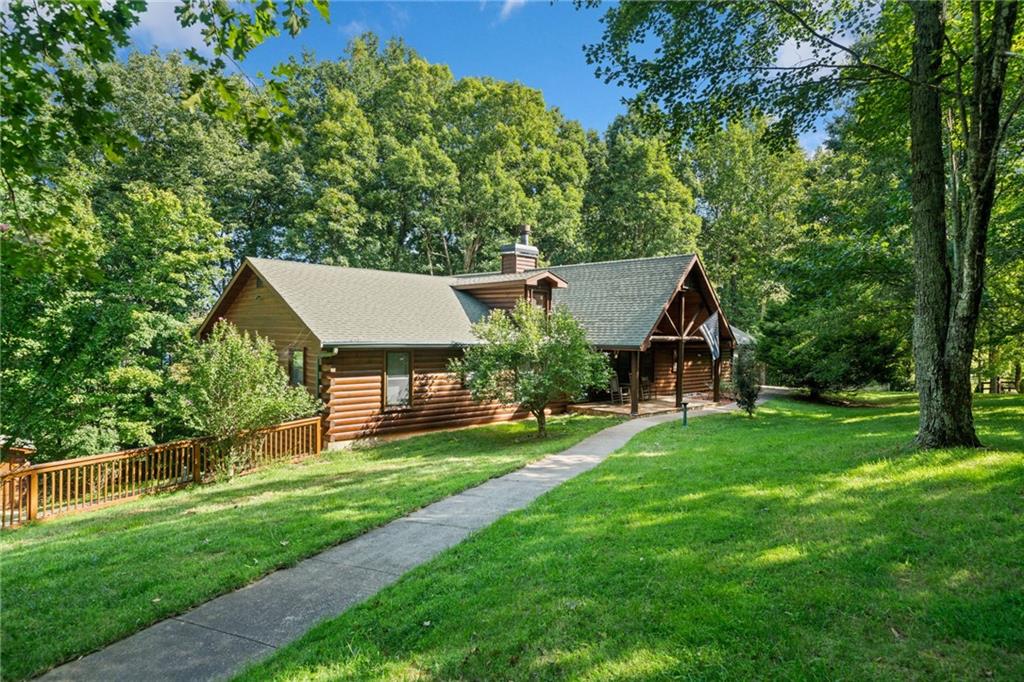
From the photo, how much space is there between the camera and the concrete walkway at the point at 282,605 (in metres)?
4.04

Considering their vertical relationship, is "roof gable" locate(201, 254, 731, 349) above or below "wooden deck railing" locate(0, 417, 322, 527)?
above

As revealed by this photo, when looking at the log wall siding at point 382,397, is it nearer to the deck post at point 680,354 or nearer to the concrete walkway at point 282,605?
the deck post at point 680,354

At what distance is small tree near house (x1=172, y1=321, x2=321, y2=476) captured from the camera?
11531mm

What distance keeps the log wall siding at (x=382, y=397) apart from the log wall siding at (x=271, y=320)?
982 mm

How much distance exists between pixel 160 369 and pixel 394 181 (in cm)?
2223

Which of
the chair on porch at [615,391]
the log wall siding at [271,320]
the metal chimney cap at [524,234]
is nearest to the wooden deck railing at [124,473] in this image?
the log wall siding at [271,320]

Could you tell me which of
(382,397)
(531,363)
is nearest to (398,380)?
(382,397)

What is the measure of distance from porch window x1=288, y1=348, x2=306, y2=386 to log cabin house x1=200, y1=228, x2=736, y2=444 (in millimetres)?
31

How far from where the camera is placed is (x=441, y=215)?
35.5 m

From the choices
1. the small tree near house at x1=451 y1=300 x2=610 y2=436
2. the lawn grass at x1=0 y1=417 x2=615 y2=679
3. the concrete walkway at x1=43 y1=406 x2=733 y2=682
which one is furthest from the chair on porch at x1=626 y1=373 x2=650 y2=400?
the concrete walkway at x1=43 y1=406 x2=733 y2=682

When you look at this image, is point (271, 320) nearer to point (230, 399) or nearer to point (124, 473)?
point (230, 399)

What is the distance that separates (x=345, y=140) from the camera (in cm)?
3366

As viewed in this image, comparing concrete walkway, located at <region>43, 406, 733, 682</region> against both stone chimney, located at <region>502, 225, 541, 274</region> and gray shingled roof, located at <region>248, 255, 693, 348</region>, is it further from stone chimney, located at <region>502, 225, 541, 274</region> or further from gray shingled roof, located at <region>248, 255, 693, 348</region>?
stone chimney, located at <region>502, 225, 541, 274</region>

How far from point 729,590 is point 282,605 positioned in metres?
3.82
